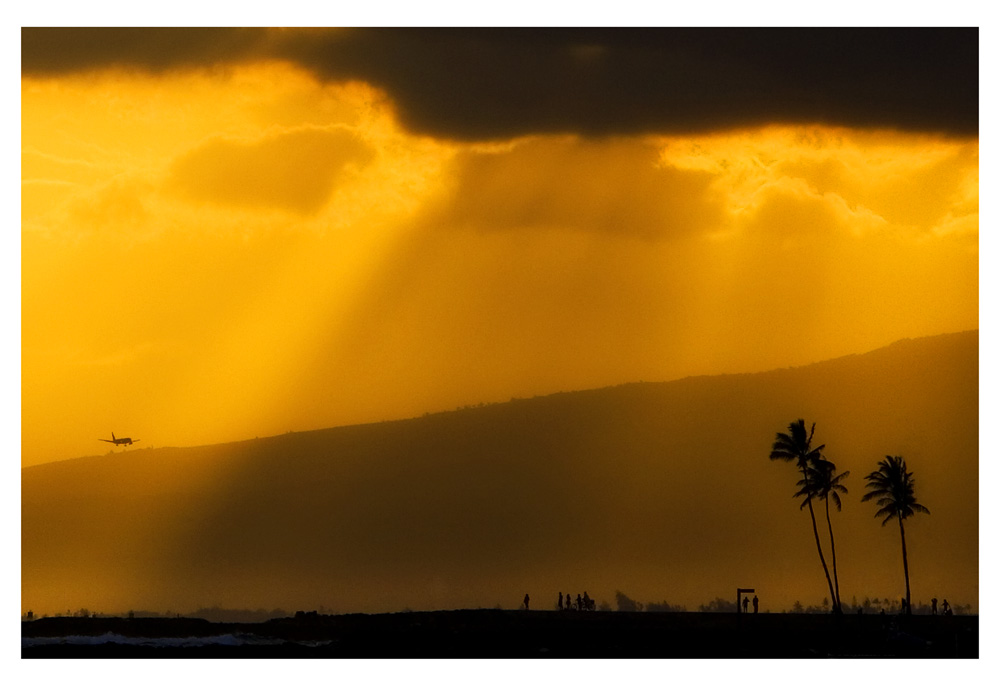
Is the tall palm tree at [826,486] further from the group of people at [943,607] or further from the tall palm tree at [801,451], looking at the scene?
the group of people at [943,607]

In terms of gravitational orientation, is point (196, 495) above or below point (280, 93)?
below

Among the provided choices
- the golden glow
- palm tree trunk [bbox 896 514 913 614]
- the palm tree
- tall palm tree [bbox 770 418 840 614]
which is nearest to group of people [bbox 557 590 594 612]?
the golden glow

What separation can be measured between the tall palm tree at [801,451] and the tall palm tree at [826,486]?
4 cm

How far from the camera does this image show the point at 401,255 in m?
21.5

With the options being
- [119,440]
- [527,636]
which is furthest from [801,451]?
[119,440]

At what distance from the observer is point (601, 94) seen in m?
21.4

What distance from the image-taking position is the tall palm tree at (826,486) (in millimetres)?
21375

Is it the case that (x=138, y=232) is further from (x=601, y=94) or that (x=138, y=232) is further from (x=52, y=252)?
(x=601, y=94)

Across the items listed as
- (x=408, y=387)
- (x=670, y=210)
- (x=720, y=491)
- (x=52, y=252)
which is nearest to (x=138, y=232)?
(x=52, y=252)

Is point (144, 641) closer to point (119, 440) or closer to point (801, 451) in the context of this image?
point (119, 440)

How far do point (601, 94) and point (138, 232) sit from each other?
752cm

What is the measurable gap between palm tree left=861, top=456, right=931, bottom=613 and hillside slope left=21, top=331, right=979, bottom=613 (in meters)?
0.19

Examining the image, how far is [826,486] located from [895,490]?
1.04 metres

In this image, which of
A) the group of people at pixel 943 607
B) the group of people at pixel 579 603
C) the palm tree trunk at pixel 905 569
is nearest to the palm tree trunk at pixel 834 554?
the palm tree trunk at pixel 905 569
